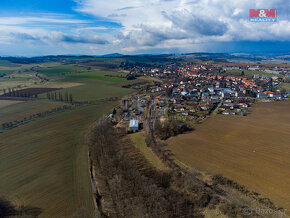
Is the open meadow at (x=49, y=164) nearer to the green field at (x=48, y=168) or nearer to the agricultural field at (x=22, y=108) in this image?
the green field at (x=48, y=168)

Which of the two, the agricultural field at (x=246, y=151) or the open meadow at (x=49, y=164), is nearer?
the open meadow at (x=49, y=164)

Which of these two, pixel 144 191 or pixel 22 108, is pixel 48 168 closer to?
pixel 144 191

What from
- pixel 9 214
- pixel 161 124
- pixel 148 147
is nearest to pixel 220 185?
pixel 148 147

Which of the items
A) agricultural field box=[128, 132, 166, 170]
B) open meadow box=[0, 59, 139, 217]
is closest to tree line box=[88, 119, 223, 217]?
agricultural field box=[128, 132, 166, 170]

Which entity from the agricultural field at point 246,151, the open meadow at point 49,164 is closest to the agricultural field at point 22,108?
the open meadow at point 49,164

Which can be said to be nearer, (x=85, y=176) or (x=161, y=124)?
(x=85, y=176)

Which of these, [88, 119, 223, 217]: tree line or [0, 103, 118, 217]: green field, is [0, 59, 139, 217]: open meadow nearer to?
[0, 103, 118, 217]: green field

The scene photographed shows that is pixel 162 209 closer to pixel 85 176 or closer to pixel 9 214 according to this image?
pixel 85 176

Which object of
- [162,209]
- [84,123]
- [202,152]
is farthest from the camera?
[84,123]

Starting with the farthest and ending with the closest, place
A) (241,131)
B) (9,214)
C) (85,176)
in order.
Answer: (241,131) < (85,176) < (9,214)
